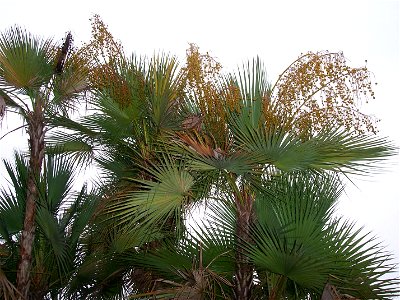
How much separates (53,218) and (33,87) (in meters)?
1.19

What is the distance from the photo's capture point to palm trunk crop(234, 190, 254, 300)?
4.72 m

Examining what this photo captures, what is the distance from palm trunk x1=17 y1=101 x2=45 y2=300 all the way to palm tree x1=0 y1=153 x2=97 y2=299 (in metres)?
0.16

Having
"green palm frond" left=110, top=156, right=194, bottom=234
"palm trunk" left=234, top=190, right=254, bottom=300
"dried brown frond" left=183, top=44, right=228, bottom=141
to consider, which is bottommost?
"palm trunk" left=234, top=190, right=254, bottom=300

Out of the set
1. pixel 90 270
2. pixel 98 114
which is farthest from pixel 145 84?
pixel 90 270

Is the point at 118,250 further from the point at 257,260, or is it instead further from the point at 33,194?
the point at 257,260

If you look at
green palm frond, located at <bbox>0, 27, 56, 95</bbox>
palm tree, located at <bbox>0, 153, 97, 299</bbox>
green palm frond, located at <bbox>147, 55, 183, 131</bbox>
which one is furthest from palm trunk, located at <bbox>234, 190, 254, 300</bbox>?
green palm frond, located at <bbox>0, 27, 56, 95</bbox>

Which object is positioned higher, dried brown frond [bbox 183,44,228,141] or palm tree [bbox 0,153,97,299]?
dried brown frond [bbox 183,44,228,141]

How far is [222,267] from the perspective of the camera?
509cm

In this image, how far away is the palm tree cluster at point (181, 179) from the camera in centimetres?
456

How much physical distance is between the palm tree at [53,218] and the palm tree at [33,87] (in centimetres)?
25

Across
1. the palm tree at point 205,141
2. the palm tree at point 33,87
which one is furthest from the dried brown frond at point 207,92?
the palm tree at point 33,87

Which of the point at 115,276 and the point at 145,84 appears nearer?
the point at 145,84

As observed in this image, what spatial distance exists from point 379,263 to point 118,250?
2.11 m

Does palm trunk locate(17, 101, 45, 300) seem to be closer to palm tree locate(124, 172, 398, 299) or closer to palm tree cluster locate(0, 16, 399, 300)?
palm tree cluster locate(0, 16, 399, 300)
